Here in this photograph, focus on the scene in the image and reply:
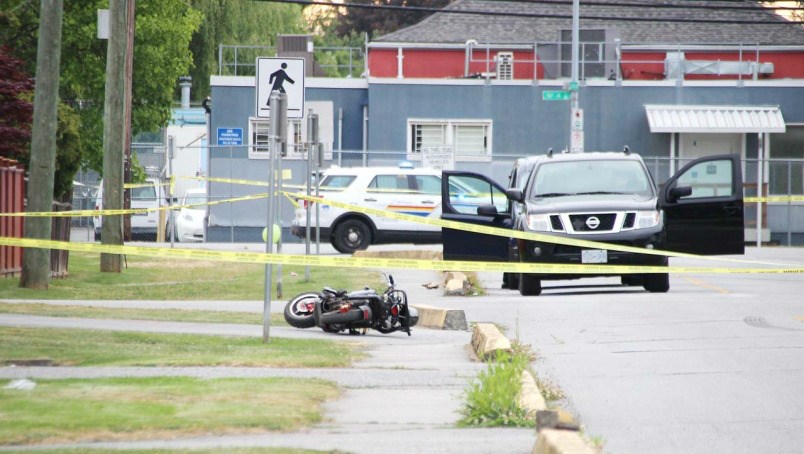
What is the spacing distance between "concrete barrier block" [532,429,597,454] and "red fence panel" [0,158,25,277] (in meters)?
14.7

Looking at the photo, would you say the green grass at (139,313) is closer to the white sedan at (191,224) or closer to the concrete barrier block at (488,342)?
the concrete barrier block at (488,342)

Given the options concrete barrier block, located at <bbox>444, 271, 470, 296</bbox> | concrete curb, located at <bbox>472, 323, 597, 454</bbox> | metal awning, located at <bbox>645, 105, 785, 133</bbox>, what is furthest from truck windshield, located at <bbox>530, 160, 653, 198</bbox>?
metal awning, located at <bbox>645, 105, 785, 133</bbox>

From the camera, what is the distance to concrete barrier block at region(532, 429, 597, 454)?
6.80 meters

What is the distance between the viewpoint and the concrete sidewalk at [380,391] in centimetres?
786

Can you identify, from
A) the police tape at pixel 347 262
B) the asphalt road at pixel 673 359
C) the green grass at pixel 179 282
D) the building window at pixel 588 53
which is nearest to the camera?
the asphalt road at pixel 673 359

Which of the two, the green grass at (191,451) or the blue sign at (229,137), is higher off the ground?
the blue sign at (229,137)

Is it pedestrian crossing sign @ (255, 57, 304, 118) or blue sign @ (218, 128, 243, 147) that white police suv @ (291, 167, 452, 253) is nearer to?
blue sign @ (218, 128, 243, 147)

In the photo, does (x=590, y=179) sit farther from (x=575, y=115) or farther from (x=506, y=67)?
(x=506, y=67)

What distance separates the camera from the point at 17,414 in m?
8.46

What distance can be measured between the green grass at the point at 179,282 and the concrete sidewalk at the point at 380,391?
177 inches

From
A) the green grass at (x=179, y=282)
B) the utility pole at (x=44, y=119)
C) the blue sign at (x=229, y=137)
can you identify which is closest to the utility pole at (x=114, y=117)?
the green grass at (x=179, y=282)

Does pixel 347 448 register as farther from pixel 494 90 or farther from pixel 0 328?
pixel 494 90

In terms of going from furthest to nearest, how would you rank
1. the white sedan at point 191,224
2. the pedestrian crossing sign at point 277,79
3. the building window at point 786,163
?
1. the building window at point 786,163
2. the white sedan at point 191,224
3. the pedestrian crossing sign at point 277,79

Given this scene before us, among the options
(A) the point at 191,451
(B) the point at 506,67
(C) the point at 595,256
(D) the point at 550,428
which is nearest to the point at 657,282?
(C) the point at 595,256
